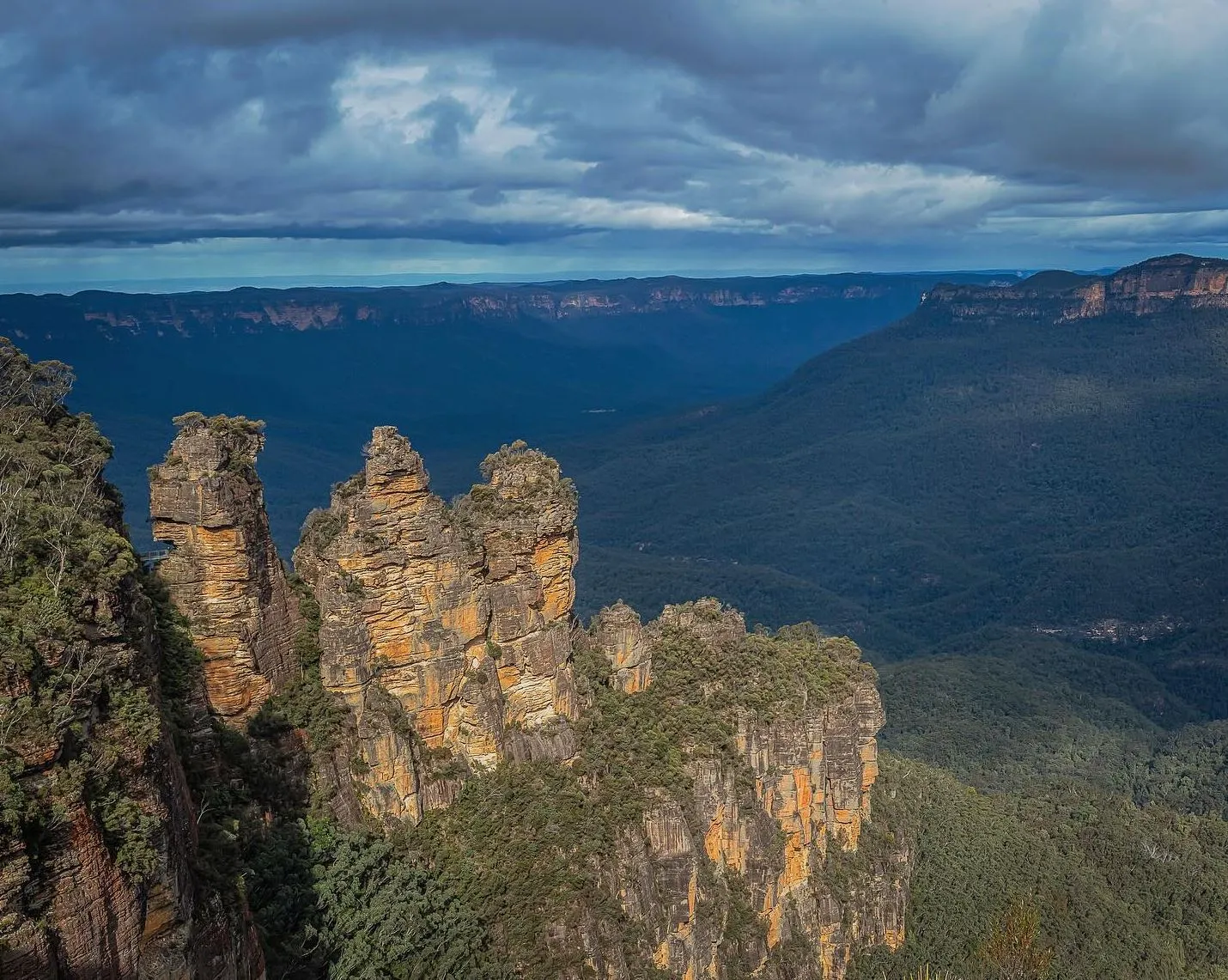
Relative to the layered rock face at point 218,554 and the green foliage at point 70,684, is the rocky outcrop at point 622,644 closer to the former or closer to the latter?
the layered rock face at point 218,554

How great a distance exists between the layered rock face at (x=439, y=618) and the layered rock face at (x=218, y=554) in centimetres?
232

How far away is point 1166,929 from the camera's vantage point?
47.2 meters

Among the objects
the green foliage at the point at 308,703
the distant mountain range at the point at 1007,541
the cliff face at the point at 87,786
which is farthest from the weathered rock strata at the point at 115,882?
the distant mountain range at the point at 1007,541

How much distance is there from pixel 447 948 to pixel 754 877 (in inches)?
481

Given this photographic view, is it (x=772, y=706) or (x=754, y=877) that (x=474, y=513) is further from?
(x=754, y=877)

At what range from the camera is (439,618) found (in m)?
29.5

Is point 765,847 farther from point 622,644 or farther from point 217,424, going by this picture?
point 217,424

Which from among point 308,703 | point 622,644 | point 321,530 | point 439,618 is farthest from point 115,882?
point 622,644

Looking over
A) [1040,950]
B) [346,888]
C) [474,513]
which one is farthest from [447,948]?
[1040,950]

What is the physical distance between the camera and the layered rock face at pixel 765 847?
31.0 meters

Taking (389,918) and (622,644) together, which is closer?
(389,918)

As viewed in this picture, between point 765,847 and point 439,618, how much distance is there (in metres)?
14.1

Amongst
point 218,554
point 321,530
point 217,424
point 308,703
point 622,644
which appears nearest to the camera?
point 218,554

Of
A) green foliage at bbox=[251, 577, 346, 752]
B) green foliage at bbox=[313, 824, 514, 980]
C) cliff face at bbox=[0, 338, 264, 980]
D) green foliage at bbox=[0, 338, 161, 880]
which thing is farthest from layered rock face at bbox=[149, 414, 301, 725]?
cliff face at bbox=[0, 338, 264, 980]
